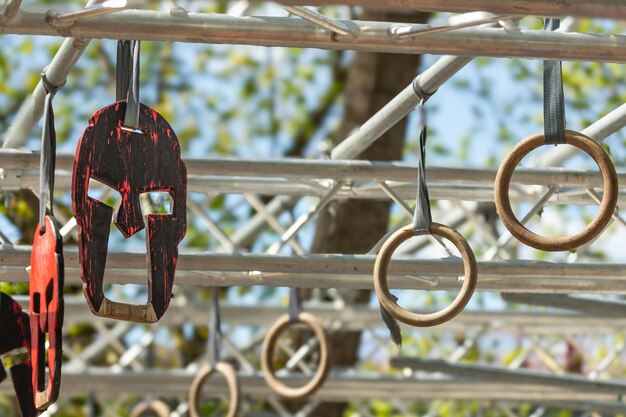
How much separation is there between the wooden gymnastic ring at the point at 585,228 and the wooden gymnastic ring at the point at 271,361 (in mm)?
2492

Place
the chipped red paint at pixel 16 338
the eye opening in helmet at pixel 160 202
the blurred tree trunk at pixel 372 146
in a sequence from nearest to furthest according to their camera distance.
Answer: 1. the eye opening in helmet at pixel 160 202
2. the chipped red paint at pixel 16 338
3. the blurred tree trunk at pixel 372 146

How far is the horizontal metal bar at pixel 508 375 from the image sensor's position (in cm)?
741

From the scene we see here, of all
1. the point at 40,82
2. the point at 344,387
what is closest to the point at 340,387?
the point at 344,387

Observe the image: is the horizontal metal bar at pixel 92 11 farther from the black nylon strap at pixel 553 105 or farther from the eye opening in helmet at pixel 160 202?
the black nylon strap at pixel 553 105

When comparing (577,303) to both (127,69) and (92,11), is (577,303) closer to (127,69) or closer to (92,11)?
(127,69)

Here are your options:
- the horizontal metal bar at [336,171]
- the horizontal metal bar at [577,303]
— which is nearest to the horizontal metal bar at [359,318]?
the horizontal metal bar at [577,303]

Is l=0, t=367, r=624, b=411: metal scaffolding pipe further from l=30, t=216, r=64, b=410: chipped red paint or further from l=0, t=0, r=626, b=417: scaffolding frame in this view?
l=30, t=216, r=64, b=410: chipped red paint

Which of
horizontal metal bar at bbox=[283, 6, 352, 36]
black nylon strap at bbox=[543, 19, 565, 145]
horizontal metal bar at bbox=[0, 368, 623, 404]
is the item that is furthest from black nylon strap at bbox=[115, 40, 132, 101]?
horizontal metal bar at bbox=[0, 368, 623, 404]

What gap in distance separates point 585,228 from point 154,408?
4195 mm

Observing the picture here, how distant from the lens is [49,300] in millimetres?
3771

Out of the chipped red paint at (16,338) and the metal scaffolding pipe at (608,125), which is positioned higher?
the metal scaffolding pipe at (608,125)

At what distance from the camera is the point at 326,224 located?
28.1 feet

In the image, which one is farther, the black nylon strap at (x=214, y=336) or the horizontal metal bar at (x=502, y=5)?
the black nylon strap at (x=214, y=336)

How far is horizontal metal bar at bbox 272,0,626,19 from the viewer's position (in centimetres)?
354
